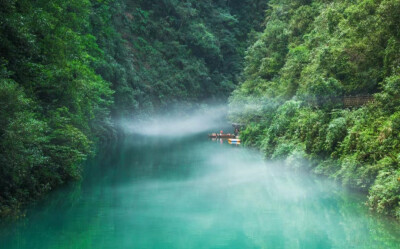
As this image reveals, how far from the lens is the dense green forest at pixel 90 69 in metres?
16.0

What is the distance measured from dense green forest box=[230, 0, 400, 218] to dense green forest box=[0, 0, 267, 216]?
38.0ft

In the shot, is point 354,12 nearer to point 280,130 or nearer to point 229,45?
point 280,130

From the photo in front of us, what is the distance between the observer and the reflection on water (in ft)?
46.0

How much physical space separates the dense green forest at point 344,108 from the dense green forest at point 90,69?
11.6 m

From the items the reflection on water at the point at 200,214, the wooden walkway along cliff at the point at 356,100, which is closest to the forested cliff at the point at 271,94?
the wooden walkway along cliff at the point at 356,100

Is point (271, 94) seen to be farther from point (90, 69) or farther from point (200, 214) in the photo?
point (200, 214)

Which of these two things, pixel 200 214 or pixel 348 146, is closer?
pixel 200 214

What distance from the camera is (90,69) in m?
35.7

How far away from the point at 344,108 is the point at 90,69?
1987 cm

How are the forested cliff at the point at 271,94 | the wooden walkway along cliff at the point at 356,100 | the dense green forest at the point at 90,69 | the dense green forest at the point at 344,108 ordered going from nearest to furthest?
the dense green forest at the point at 90,69, the forested cliff at the point at 271,94, the dense green forest at the point at 344,108, the wooden walkway along cliff at the point at 356,100

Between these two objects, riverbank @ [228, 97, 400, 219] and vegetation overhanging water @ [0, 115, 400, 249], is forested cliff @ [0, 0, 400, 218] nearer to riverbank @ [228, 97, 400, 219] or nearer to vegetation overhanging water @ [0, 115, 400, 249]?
riverbank @ [228, 97, 400, 219]

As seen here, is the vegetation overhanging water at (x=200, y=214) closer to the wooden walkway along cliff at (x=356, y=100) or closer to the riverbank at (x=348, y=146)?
the riverbank at (x=348, y=146)

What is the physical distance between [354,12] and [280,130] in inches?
343

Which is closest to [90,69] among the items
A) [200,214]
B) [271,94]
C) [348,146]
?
[271,94]
